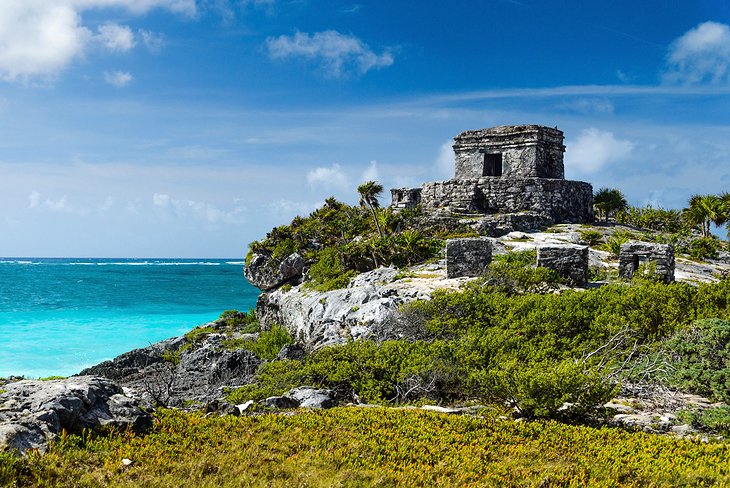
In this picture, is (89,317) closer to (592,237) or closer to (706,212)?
(592,237)

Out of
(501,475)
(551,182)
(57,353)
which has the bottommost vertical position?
(57,353)

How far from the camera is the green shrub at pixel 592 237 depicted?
2567cm

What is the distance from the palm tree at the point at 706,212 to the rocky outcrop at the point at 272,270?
26.2 m

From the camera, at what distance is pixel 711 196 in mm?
37188

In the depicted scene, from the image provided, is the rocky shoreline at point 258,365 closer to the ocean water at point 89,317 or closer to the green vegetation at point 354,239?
the green vegetation at point 354,239

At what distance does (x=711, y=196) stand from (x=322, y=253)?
2748 cm

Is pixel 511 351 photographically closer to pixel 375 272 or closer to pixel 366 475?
pixel 366 475

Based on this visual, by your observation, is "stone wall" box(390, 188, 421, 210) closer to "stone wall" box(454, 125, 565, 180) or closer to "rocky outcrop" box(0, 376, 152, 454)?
"stone wall" box(454, 125, 565, 180)

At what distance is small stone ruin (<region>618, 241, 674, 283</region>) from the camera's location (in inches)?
651

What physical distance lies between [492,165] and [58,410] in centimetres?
2886

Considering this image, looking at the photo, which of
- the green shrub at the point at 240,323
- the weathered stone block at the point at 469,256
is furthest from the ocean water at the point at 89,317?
the weathered stone block at the point at 469,256

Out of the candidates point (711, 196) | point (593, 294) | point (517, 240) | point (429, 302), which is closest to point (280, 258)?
point (517, 240)

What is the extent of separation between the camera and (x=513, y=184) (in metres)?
29.5

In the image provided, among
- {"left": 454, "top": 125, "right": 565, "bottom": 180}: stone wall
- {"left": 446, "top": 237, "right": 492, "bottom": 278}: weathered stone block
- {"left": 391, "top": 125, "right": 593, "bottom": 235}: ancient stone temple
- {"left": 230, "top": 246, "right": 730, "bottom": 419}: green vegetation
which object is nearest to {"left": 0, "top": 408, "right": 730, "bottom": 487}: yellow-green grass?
{"left": 230, "top": 246, "right": 730, "bottom": 419}: green vegetation
